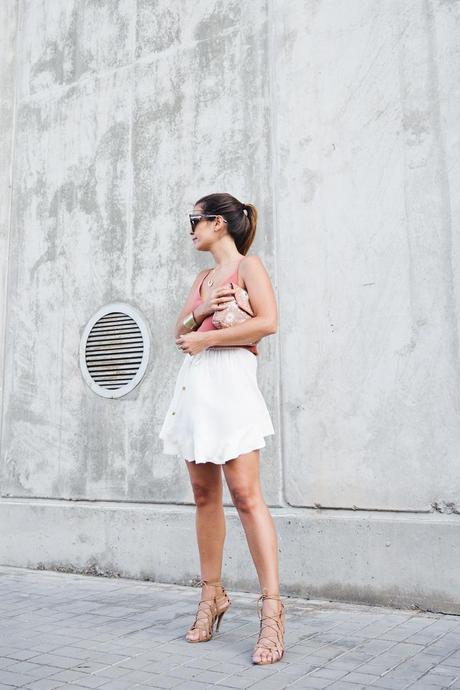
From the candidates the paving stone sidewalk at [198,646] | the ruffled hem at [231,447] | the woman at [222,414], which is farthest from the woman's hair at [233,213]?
the paving stone sidewalk at [198,646]

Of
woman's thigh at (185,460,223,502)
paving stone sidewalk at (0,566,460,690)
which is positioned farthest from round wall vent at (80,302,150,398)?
woman's thigh at (185,460,223,502)

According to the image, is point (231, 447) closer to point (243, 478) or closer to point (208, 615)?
point (243, 478)

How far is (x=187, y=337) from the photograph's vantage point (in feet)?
10.1

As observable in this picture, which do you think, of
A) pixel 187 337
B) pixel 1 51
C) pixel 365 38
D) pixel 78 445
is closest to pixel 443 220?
pixel 365 38

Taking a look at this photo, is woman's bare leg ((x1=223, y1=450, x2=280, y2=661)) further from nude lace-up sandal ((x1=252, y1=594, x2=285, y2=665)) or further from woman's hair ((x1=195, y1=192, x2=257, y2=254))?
woman's hair ((x1=195, y1=192, x2=257, y2=254))

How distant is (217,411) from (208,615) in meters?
0.97

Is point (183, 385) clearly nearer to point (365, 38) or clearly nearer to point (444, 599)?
point (444, 599)

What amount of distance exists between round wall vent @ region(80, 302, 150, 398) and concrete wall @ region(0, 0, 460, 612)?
0.32 feet

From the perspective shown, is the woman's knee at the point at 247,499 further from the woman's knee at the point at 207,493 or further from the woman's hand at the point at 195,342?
the woman's hand at the point at 195,342

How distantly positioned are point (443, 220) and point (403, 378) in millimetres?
987

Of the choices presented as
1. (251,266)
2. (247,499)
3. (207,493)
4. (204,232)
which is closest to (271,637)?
(247,499)

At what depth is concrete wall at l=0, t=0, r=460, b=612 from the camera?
400 centimetres

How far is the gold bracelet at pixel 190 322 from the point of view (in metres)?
3.27

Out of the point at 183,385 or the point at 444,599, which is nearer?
the point at 183,385
